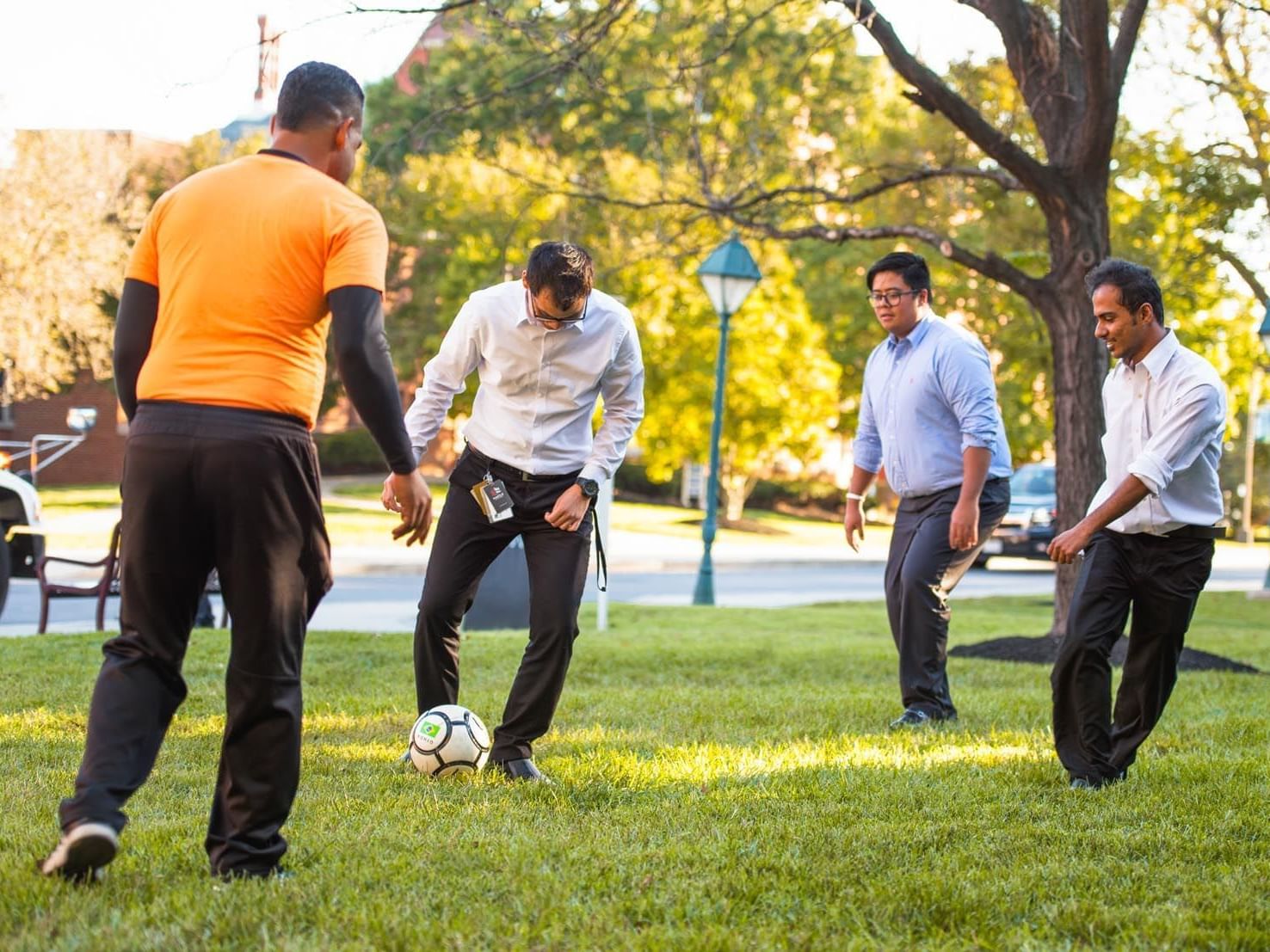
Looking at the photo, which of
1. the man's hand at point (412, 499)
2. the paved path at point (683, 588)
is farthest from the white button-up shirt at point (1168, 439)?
the paved path at point (683, 588)

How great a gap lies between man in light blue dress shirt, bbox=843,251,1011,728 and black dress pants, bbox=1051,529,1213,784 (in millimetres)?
1525

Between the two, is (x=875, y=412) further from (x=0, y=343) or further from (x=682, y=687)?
(x=0, y=343)

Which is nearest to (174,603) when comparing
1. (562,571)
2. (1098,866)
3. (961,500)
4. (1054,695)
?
(562,571)

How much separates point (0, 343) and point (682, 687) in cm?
2533

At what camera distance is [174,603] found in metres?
3.88

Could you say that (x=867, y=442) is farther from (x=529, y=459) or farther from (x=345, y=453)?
(x=345, y=453)

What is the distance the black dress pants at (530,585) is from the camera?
569 cm

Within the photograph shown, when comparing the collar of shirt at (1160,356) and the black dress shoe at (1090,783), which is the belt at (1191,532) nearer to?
the collar of shirt at (1160,356)

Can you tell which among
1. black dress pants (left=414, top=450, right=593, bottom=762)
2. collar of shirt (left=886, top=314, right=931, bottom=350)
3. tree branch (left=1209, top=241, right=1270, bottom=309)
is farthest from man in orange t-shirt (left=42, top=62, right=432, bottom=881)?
tree branch (left=1209, top=241, right=1270, bottom=309)

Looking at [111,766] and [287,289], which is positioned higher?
[287,289]

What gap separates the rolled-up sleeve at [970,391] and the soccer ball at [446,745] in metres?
2.93

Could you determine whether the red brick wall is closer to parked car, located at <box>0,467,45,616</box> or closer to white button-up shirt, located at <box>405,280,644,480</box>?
parked car, located at <box>0,467,45,616</box>

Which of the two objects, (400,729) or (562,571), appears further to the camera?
(400,729)

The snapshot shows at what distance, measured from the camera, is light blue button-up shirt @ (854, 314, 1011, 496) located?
289 inches
